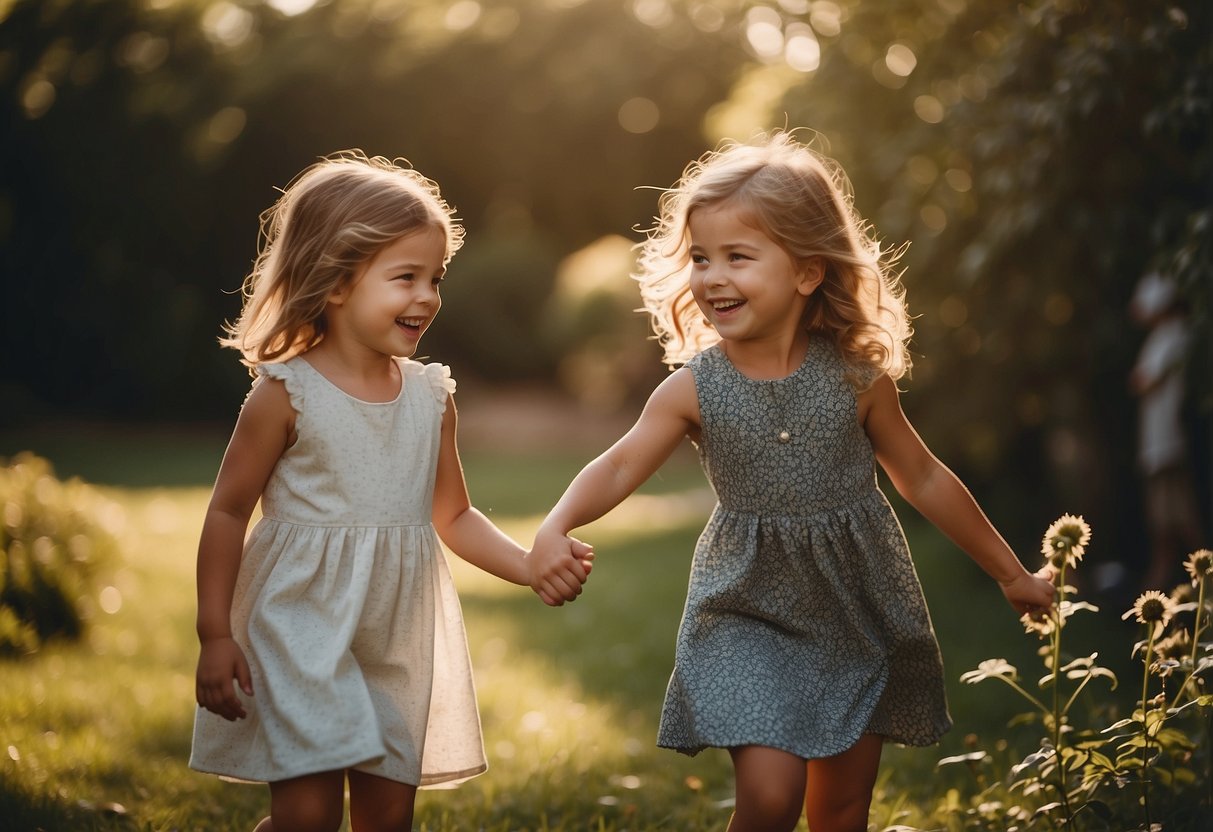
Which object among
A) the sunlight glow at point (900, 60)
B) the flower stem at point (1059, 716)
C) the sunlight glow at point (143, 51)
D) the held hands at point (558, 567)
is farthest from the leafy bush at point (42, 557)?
the sunlight glow at point (143, 51)

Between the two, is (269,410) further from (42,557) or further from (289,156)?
(289,156)

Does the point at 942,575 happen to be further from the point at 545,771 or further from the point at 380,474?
the point at 380,474

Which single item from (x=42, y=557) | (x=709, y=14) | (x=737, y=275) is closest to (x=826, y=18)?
(x=709, y=14)

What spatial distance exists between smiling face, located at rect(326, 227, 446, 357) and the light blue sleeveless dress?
135mm

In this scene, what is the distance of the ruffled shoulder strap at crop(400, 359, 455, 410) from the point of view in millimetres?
2799

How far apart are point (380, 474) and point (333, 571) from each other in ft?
0.75

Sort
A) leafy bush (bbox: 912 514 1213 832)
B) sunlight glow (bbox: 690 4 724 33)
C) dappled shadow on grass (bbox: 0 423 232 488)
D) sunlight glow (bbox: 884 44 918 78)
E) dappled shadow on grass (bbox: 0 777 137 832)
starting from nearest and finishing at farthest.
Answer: leafy bush (bbox: 912 514 1213 832), dappled shadow on grass (bbox: 0 777 137 832), sunlight glow (bbox: 884 44 918 78), sunlight glow (bbox: 690 4 724 33), dappled shadow on grass (bbox: 0 423 232 488)

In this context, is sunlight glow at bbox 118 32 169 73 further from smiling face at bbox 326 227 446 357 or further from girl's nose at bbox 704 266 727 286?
girl's nose at bbox 704 266 727 286

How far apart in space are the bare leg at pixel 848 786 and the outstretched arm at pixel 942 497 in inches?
18.6

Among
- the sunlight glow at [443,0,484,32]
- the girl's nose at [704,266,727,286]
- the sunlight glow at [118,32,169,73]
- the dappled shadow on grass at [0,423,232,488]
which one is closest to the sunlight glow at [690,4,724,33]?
the girl's nose at [704,266,727,286]

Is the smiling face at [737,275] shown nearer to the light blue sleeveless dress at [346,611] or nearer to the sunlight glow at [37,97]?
the light blue sleeveless dress at [346,611]

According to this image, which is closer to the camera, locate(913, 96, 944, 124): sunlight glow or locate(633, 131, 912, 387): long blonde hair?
locate(633, 131, 912, 387): long blonde hair

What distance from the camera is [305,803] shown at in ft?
7.96

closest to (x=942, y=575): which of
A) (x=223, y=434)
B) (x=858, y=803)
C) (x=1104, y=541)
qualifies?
(x=1104, y=541)
